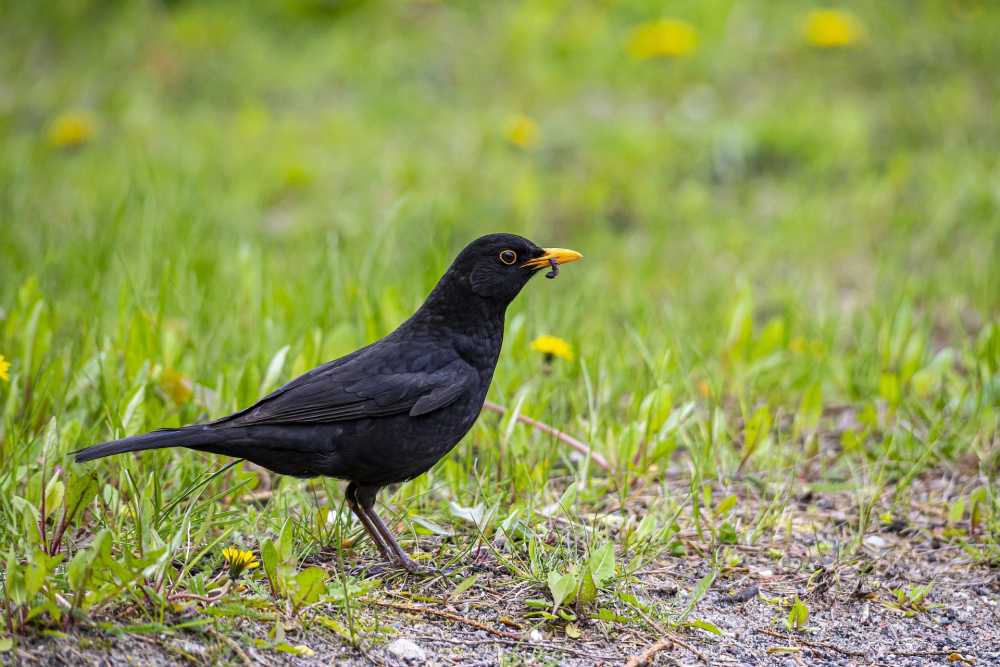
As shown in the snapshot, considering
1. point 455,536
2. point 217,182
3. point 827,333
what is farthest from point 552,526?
point 217,182

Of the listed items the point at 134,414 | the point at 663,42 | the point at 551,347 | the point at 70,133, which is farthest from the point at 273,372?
the point at 663,42

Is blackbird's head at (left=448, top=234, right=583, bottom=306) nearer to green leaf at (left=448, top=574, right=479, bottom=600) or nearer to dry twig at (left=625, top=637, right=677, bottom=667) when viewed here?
green leaf at (left=448, top=574, right=479, bottom=600)

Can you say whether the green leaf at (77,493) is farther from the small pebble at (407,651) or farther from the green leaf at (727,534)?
the green leaf at (727,534)

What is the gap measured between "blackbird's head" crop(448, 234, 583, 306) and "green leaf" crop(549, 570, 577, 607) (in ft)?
3.54

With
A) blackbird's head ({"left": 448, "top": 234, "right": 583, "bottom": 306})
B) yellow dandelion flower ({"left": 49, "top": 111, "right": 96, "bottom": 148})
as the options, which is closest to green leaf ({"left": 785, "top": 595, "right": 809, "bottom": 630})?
blackbird's head ({"left": 448, "top": 234, "right": 583, "bottom": 306})

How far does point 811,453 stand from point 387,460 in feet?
6.25

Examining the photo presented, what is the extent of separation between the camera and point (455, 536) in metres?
3.54

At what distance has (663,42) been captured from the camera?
8.69 m

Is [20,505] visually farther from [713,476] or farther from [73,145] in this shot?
[73,145]

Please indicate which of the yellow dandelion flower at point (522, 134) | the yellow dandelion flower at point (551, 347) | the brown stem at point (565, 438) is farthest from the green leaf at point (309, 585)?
the yellow dandelion flower at point (522, 134)

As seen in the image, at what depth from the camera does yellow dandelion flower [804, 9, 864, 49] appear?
863 centimetres

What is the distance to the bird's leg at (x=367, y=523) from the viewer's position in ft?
11.2

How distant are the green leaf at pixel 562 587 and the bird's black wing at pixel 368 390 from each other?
68cm

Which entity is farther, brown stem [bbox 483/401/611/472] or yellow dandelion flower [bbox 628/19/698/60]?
yellow dandelion flower [bbox 628/19/698/60]
